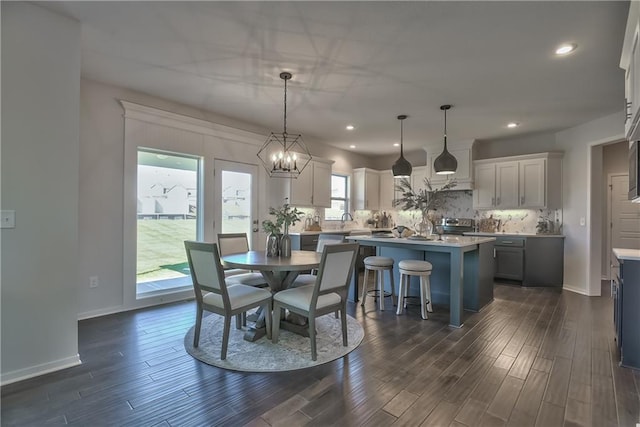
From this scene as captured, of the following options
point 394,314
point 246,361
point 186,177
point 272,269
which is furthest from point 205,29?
point 394,314

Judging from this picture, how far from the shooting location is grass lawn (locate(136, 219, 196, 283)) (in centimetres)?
399

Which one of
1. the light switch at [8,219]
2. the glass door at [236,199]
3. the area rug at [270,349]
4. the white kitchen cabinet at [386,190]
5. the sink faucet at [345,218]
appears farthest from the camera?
the white kitchen cabinet at [386,190]

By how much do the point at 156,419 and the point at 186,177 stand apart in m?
3.31

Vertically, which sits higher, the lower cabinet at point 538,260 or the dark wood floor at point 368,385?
the lower cabinet at point 538,260

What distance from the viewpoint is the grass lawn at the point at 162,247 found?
3992mm

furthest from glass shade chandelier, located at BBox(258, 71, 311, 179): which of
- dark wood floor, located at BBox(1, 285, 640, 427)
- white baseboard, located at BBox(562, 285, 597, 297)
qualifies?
white baseboard, located at BBox(562, 285, 597, 297)

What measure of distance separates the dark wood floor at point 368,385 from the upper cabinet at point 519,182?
2846 millimetres

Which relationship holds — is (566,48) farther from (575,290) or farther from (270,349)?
(575,290)

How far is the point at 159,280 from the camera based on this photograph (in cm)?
420

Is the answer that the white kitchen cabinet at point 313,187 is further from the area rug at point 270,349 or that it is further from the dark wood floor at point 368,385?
the dark wood floor at point 368,385

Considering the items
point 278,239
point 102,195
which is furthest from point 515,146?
point 102,195

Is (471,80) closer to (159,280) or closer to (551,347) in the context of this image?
(551,347)

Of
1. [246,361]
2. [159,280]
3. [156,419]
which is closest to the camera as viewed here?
[156,419]

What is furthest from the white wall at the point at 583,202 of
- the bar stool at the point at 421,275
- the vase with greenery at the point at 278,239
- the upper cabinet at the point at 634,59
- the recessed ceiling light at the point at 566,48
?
the vase with greenery at the point at 278,239
